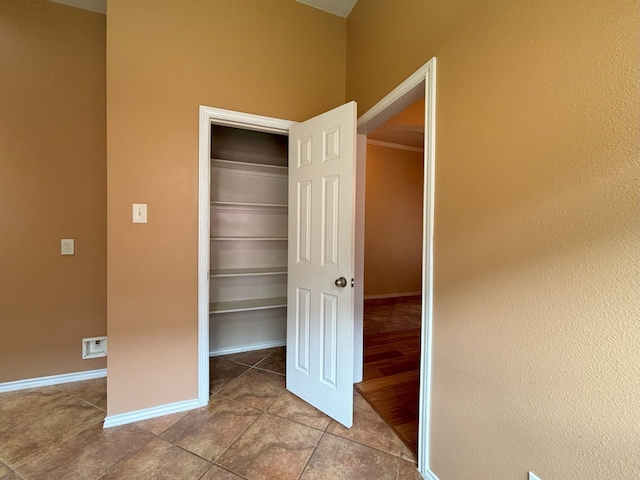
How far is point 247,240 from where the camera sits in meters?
2.82

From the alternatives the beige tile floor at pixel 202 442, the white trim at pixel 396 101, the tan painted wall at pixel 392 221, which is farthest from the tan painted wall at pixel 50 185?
the tan painted wall at pixel 392 221

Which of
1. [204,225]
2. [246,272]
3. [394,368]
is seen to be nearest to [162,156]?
[204,225]

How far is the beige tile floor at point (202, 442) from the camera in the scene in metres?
1.38

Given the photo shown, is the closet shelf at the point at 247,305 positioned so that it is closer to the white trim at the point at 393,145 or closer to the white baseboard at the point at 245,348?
the white baseboard at the point at 245,348

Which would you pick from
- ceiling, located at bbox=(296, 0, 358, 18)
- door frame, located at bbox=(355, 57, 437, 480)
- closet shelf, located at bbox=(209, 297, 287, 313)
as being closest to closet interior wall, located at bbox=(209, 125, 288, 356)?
closet shelf, located at bbox=(209, 297, 287, 313)

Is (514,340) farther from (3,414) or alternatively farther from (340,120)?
(3,414)

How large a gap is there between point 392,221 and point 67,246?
4.61 metres

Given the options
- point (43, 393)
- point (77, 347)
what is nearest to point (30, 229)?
point (77, 347)

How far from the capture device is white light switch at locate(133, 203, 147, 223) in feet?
5.59

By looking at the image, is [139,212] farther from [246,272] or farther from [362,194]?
[362,194]

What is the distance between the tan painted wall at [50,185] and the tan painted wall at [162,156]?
29.7 inches

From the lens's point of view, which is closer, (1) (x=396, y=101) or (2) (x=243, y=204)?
(1) (x=396, y=101)

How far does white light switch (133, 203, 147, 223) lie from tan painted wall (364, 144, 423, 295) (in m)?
3.75

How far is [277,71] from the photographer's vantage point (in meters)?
2.04
